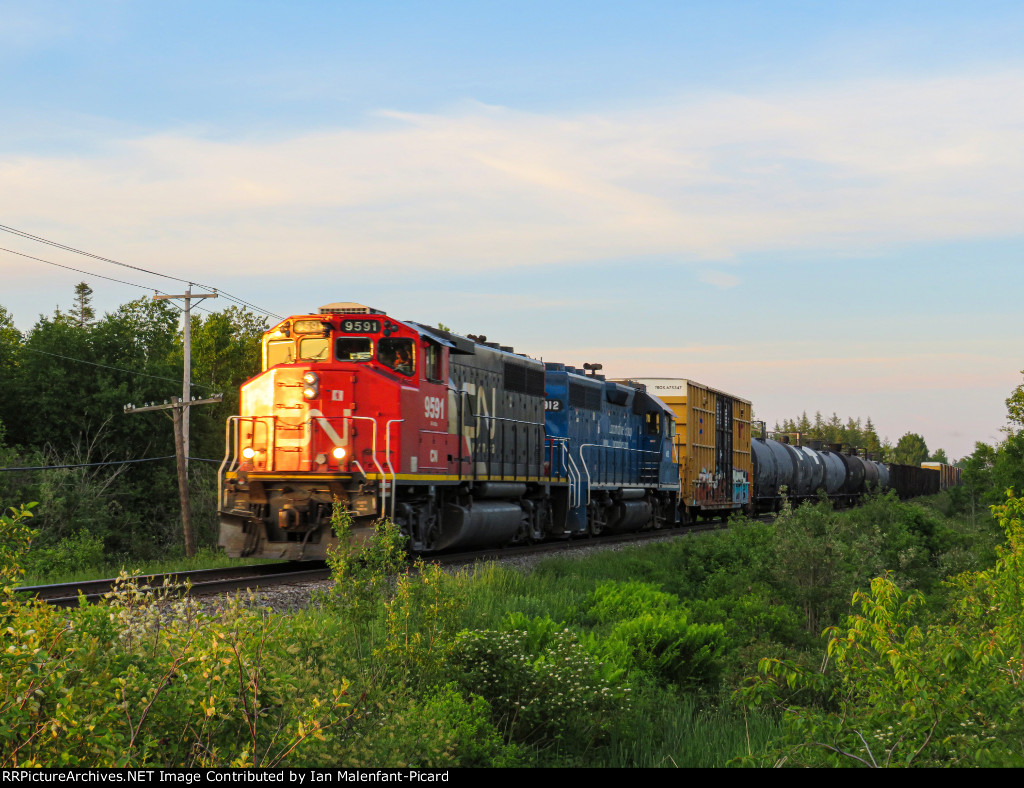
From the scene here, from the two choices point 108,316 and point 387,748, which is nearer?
point 387,748

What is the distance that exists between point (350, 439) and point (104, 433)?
115 feet

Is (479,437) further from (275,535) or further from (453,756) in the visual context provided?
(453,756)

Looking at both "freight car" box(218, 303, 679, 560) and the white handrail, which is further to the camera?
"freight car" box(218, 303, 679, 560)

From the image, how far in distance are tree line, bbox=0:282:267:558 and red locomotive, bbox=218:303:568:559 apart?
22.5 m

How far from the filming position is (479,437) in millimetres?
18719

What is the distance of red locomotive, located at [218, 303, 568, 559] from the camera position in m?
15.5

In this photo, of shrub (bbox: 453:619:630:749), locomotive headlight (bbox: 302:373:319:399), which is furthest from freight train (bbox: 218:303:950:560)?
shrub (bbox: 453:619:630:749)

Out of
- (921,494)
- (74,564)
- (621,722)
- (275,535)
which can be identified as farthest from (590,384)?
(921,494)

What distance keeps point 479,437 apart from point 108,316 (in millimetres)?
37347

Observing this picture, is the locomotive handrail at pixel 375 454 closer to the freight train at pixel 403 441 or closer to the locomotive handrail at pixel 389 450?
the freight train at pixel 403 441

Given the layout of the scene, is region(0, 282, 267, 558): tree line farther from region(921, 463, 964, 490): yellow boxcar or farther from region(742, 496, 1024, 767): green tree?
region(921, 463, 964, 490): yellow boxcar

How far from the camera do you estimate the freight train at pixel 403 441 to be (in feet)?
51.2

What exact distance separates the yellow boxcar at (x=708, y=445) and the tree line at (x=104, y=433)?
18624 millimetres

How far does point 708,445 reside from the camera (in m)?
32.9
